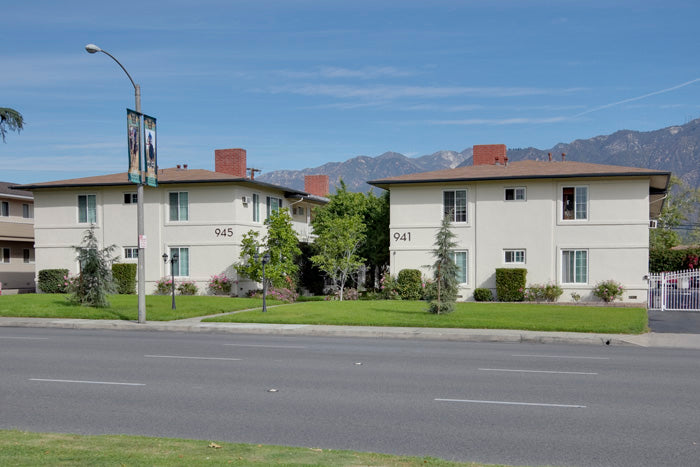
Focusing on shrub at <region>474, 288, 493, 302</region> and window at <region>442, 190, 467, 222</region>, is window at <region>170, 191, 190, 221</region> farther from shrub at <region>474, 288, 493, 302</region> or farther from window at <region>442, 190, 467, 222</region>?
shrub at <region>474, 288, 493, 302</region>

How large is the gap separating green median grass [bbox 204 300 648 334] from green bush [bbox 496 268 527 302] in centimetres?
363

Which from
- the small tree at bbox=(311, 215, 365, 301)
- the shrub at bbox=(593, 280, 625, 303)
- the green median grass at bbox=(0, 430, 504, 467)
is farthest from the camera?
the small tree at bbox=(311, 215, 365, 301)

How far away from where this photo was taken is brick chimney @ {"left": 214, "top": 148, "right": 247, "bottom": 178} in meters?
40.0

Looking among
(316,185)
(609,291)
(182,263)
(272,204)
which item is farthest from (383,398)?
(316,185)

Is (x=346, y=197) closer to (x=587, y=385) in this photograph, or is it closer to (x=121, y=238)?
(x=121, y=238)

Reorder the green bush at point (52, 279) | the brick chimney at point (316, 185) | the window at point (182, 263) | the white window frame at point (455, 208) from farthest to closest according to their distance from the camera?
the brick chimney at point (316, 185), the green bush at point (52, 279), the window at point (182, 263), the white window frame at point (455, 208)

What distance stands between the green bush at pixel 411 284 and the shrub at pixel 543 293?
4.98m

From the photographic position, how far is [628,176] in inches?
1264

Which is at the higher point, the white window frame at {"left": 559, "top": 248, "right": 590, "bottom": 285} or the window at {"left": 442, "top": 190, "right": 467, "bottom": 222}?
the window at {"left": 442, "top": 190, "right": 467, "bottom": 222}

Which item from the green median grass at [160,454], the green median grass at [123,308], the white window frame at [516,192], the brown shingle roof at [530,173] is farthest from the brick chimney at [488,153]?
the green median grass at [160,454]

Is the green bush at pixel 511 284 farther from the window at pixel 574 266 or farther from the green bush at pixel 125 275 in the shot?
the green bush at pixel 125 275

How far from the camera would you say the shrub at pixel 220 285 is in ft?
119

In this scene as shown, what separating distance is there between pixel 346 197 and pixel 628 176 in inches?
626

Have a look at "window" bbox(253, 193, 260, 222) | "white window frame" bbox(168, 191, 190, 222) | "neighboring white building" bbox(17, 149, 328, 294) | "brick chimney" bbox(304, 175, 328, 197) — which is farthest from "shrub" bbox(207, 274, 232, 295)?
"brick chimney" bbox(304, 175, 328, 197)
